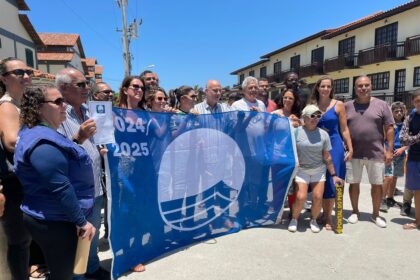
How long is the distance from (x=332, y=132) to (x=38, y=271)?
409 cm

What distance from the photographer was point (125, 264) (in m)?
2.99

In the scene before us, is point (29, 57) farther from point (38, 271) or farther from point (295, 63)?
point (295, 63)

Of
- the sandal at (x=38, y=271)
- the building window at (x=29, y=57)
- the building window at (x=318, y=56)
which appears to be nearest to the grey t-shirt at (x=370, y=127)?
the sandal at (x=38, y=271)

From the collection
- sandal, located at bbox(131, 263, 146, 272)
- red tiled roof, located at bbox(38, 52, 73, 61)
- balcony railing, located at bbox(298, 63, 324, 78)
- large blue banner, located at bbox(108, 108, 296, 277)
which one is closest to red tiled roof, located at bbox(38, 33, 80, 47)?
red tiled roof, located at bbox(38, 52, 73, 61)

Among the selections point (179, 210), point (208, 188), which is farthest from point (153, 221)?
point (208, 188)

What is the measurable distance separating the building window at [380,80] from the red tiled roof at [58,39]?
31.6m

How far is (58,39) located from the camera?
35.1 m

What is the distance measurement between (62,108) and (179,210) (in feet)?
6.22

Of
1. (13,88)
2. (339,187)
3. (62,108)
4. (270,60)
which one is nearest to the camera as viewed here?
(62,108)

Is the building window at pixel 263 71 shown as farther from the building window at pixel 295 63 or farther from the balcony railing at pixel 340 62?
the balcony railing at pixel 340 62

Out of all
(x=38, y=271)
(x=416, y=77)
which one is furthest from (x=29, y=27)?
(x=416, y=77)

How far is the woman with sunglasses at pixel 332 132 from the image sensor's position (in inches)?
167

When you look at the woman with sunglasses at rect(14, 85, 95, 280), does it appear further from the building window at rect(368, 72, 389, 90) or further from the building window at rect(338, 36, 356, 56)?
the building window at rect(338, 36, 356, 56)

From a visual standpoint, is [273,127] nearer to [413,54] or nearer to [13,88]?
[13,88]
